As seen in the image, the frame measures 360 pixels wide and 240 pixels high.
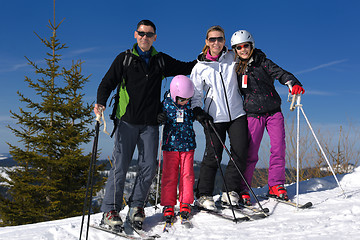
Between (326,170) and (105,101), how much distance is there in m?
7.25

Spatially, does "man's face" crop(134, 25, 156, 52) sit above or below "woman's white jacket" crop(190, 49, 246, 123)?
above

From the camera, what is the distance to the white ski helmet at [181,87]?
348 centimetres

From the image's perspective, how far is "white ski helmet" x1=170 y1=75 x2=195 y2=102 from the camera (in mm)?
3477

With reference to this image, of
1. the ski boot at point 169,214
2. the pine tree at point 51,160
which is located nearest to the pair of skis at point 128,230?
the ski boot at point 169,214

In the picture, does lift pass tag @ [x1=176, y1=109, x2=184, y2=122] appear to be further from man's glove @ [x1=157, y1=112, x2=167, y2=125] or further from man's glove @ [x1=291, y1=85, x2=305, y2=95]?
man's glove @ [x1=291, y1=85, x2=305, y2=95]

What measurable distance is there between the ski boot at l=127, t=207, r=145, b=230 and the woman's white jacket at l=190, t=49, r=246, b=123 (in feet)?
4.82

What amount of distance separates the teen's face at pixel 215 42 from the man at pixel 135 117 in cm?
73

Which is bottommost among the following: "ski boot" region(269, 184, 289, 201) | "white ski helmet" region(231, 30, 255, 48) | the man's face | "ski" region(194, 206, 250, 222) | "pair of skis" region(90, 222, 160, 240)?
"pair of skis" region(90, 222, 160, 240)

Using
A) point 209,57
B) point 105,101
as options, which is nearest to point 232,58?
point 209,57

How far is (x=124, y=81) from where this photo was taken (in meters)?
3.49

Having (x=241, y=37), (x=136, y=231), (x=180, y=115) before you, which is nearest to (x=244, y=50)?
(x=241, y=37)

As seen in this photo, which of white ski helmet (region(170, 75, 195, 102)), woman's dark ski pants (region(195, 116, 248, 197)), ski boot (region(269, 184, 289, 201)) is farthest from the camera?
ski boot (region(269, 184, 289, 201))

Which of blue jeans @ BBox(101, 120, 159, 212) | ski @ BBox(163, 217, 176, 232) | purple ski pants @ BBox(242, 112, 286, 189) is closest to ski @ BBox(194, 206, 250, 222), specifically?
ski @ BBox(163, 217, 176, 232)

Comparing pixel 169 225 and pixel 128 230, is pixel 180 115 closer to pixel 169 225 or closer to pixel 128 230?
pixel 169 225
